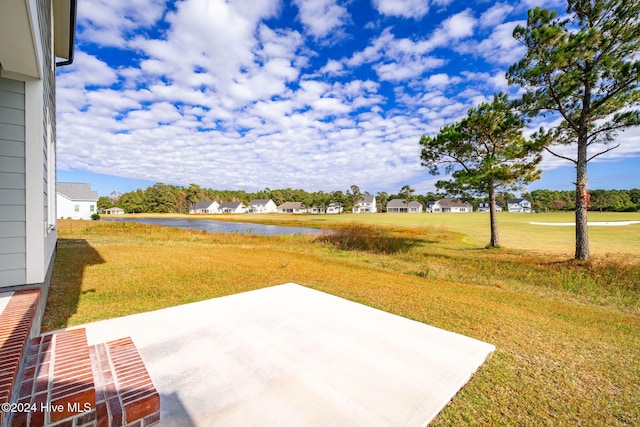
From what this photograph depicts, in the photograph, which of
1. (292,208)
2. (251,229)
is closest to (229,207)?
(292,208)

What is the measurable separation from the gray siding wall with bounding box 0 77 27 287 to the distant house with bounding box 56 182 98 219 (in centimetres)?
4060

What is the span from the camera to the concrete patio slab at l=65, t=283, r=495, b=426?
1918mm

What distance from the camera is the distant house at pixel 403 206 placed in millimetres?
82875

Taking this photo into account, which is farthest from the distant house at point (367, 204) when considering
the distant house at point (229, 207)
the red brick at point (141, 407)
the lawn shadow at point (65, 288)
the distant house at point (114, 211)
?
the red brick at point (141, 407)

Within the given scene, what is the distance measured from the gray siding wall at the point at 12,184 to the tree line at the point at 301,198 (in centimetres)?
5985

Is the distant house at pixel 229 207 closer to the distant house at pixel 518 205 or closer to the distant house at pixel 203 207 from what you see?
the distant house at pixel 203 207

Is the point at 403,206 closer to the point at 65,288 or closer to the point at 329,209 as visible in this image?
the point at 329,209

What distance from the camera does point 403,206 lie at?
8306cm

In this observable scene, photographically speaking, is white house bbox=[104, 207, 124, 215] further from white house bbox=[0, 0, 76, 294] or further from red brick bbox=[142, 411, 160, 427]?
red brick bbox=[142, 411, 160, 427]

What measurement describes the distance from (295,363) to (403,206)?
8481 centimetres

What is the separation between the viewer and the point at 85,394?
55.9 inches

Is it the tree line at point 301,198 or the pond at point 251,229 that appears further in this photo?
the tree line at point 301,198

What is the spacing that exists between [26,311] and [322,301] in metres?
3.47

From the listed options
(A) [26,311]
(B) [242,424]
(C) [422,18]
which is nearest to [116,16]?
(A) [26,311]
